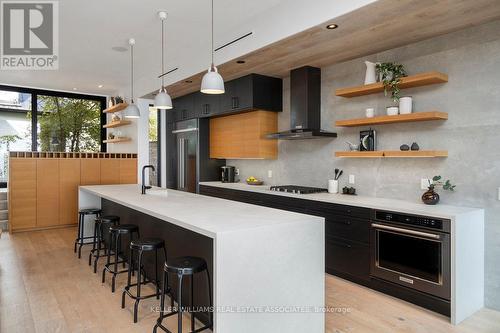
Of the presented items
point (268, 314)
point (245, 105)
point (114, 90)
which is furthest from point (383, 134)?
point (114, 90)

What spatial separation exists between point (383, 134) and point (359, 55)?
96 cm

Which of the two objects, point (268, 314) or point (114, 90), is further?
point (114, 90)

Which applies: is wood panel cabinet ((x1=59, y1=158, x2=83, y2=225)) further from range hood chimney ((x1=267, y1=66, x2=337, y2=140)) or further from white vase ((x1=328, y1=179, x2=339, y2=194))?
white vase ((x1=328, y1=179, x2=339, y2=194))

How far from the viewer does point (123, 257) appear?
167 inches

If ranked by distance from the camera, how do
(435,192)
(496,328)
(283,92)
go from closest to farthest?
1. (496,328)
2. (435,192)
3. (283,92)

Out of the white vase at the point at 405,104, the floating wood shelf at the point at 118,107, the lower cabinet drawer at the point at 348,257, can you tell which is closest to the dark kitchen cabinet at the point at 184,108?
the floating wood shelf at the point at 118,107

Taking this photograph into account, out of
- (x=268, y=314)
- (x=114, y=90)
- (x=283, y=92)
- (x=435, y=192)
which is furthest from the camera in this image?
(x=114, y=90)

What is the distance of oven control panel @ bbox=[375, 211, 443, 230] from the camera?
2750 millimetres

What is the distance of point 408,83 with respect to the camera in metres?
3.24

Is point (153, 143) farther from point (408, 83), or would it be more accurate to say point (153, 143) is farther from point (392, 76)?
point (408, 83)

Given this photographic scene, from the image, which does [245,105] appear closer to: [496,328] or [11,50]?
[11,50]

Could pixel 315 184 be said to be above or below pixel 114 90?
below

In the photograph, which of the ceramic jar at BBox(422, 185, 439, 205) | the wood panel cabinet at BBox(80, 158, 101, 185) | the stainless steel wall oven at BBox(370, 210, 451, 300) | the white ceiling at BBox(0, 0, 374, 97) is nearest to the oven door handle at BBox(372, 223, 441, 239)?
the stainless steel wall oven at BBox(370, 210, 451, 300)

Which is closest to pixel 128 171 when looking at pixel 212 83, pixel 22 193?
pixel 22 193
